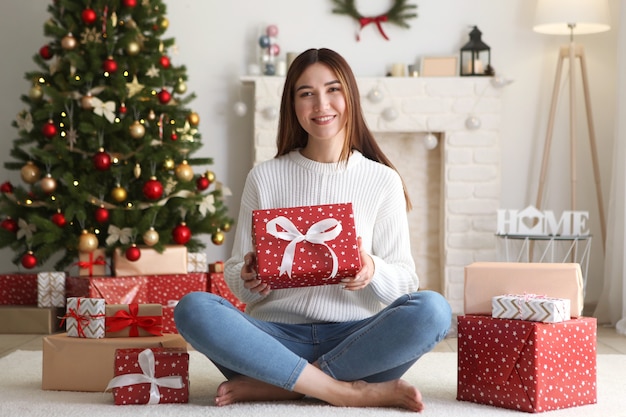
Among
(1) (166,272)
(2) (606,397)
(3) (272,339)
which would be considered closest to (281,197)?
(3) (272,339)

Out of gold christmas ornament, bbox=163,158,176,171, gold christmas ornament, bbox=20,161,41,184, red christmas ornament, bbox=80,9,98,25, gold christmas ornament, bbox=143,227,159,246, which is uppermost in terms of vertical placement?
red christmas ornament, bbox=80,9,98,25

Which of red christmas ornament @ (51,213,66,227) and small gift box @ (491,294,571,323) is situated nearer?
small gift box @ (491,294,571,323)

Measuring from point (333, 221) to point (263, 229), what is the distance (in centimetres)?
17

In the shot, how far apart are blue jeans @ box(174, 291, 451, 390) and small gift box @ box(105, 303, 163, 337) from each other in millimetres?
338

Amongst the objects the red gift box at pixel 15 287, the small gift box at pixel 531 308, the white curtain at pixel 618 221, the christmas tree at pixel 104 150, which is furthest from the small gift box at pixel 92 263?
the white curtain at pixel 618 221

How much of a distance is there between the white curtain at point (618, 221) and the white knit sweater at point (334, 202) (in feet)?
7.04

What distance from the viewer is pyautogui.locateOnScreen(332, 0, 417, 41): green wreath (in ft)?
15.5

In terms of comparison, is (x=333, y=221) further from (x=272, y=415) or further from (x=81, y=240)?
(x=81, y=240)

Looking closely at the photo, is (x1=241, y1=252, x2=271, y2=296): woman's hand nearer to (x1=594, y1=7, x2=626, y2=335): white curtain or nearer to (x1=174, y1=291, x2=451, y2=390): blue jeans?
(x1=174, y1=291, x2=451, y2=390): blue jeans

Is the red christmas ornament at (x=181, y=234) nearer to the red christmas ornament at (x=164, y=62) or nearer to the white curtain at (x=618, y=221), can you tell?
the red christmas ornament at (x=164, y=62)

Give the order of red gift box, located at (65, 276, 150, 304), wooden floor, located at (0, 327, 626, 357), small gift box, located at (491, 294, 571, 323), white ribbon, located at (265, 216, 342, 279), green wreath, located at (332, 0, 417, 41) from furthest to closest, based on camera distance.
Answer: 1. green wreath, located at (332, 0, 417, 41)
2. red gift box, located at (65, 276, 150, 304)
3. wooden floor, located at (0, 327, 626, 357)
4. small gift box, located at (491, 294, 571, 323)
5. white ribbon, located at (265, 216, 342, 279)

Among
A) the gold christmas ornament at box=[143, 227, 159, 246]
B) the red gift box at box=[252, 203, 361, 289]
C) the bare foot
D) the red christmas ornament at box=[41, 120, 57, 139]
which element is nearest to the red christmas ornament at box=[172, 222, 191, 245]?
the gold christmas ornament at box=[143, 227, 159, 246]

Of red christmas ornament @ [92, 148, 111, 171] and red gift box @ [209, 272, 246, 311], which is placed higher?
red christmas ornament @ [92, 148, 111, 171]

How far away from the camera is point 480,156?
4652 mm
